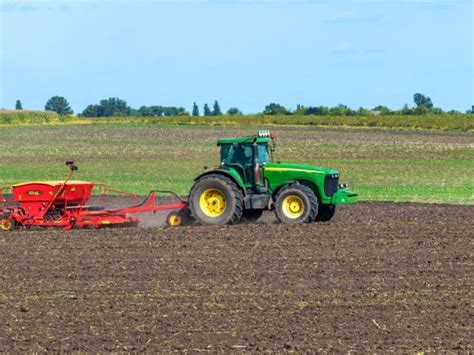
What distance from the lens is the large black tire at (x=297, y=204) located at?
801 inches

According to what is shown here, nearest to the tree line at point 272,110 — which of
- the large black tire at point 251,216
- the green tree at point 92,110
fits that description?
the green tree at point 92,110

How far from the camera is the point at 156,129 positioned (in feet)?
212

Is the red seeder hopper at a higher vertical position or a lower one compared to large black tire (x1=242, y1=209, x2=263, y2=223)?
higher

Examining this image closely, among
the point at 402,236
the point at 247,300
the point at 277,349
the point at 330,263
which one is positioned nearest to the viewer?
the point at 277,349

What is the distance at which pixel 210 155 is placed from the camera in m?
46.9

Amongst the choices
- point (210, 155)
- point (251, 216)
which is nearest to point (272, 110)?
point (210, 155)

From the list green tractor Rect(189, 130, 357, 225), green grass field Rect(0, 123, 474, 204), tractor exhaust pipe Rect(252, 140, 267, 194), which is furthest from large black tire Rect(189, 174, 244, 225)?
green grass field Rect(0, 123, 474, 204)

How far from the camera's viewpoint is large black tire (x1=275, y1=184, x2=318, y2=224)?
2034 centimetres

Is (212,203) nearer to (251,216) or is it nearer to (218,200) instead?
(218,200)

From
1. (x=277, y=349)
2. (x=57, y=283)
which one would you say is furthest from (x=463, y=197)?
(x=277, y=349)

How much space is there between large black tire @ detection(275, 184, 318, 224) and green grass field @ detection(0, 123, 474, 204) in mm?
8104

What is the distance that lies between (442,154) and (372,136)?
11.0 metres

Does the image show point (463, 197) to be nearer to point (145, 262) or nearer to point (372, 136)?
point (145, 262)

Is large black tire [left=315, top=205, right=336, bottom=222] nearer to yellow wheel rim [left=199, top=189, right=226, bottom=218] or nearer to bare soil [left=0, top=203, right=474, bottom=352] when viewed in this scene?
A: bare soil [left=0, top=203, right=474, bottom=352]
